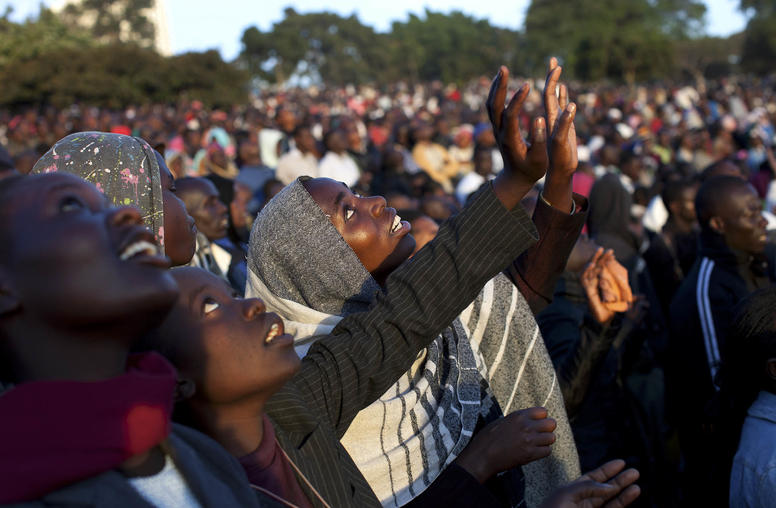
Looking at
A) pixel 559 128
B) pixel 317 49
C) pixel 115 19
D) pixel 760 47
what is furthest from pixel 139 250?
pixel 317 49

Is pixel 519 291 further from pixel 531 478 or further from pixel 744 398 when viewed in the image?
pixel 744 398

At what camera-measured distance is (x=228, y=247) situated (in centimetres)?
443

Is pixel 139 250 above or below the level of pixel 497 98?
below

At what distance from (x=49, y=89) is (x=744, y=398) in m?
25.4

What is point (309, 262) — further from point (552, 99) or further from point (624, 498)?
point (624, 498)

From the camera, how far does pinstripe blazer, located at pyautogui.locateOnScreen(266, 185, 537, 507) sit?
1691mm

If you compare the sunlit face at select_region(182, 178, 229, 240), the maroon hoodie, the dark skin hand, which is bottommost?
the sunlit face at select_region(182, 178, 229, 240)

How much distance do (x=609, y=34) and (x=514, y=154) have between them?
35.7 meters

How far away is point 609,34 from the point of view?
34.8 meters

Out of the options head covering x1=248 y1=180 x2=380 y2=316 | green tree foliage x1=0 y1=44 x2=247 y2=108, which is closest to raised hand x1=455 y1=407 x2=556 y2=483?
head covering x1=248 y1=180 x2=380 y2=316

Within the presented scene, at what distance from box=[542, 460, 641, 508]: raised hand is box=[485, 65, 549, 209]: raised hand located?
1.95ft

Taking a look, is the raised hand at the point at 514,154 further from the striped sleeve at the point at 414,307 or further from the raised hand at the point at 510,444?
the raised hand at the point at 510,444

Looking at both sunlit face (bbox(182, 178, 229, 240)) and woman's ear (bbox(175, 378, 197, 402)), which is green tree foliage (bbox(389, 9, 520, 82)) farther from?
woman's ear (bbox(175, 378, 197, 402))

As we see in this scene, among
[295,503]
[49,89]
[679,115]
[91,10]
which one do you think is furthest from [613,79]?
[295,503]
